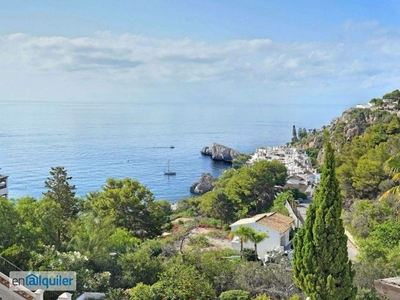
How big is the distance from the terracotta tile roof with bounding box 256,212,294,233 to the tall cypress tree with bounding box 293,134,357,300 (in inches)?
411

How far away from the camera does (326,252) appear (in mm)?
9805

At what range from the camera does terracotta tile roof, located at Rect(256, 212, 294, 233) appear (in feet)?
67.9

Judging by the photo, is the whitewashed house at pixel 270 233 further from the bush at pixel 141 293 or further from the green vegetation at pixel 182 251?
the bush at pixel 141 293

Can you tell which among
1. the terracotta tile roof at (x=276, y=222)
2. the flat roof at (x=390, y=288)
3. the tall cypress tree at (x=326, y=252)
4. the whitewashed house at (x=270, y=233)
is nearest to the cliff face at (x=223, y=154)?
the terracotta tile roof at (x=276, y=222)

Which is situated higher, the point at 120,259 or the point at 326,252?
the point at 326,252

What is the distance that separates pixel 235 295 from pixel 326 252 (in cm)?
244

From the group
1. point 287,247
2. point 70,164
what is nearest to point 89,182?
point 70,164

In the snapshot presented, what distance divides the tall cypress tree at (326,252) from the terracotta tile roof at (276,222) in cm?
1045

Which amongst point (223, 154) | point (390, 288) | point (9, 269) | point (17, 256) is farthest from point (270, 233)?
point (223, 154)

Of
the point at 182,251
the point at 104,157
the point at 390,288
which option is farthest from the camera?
the point at 104,157

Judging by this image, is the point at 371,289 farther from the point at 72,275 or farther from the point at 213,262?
the point at 72,275

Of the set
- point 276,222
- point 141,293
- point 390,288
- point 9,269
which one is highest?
point 390,288

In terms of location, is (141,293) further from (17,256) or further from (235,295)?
(17,256)

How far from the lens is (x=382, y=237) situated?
15.3 meters
